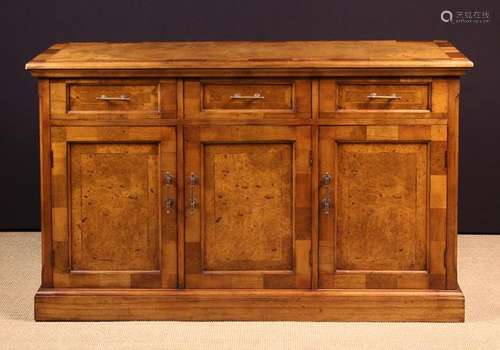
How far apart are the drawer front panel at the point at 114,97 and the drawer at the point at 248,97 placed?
131mm

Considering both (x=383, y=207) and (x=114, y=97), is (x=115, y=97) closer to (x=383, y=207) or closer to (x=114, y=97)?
(x=114, y=97)

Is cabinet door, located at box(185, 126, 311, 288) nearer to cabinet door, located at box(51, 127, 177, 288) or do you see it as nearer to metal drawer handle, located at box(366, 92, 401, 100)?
cabinet door, located at box(51, 127, 177, 288)

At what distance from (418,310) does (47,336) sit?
1.31 meters

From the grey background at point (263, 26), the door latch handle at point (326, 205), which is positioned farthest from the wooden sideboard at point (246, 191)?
the grey background at point (263, 26)

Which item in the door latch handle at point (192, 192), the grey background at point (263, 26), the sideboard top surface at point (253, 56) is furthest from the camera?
the grey background at point (263, 26)

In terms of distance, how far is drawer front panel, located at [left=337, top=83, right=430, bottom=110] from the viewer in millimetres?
5051

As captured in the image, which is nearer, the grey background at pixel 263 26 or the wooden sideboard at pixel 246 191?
the wooden sideboard at pixel 246 191

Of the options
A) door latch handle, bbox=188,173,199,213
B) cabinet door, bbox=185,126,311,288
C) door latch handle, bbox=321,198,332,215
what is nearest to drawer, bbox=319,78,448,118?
cabinet door, bbox=185,126,311,288

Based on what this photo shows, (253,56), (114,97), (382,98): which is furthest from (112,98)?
(382,98)

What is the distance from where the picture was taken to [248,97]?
5.05 meters

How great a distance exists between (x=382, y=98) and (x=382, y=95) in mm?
11

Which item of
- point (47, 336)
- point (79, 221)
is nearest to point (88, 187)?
point (79, 221)

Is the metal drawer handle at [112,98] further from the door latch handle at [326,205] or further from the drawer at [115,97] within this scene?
the door latch handle at [326,205]

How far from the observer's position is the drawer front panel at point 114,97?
507cm
